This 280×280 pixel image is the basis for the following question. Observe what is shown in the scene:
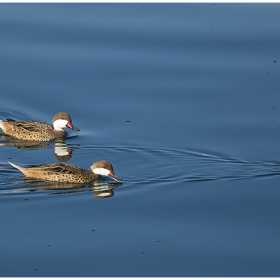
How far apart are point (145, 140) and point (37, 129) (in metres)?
2.30

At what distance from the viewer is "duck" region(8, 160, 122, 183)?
13.4 metres

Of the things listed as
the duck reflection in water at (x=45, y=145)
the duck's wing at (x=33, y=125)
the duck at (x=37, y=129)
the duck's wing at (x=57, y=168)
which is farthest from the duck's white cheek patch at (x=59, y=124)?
the duck's wing at (x=57, y=168)

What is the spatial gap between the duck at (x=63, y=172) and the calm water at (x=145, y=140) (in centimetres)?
15

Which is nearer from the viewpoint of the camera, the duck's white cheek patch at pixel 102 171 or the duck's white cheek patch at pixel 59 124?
the duck's white cheek patch at pixel 102 171

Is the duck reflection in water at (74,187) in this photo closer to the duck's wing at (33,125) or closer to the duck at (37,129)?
the duck at (37,129)

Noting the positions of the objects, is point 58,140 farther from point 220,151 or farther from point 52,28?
point 52,28

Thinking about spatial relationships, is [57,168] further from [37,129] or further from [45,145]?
[37,129]

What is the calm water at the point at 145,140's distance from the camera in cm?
1085

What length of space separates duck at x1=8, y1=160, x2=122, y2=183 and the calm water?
151mm

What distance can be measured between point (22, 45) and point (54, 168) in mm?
6681

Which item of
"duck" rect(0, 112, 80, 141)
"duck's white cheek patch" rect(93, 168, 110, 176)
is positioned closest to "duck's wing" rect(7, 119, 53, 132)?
"duck" rect(0, 112, 80, 141)

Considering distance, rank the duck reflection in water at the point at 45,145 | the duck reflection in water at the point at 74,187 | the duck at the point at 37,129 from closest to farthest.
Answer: the duck reflection in water at the point at 74,187 < the duck reflection in water at the point at 45,145 < the duck at the point at 37,129

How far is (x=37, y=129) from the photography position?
1580cm

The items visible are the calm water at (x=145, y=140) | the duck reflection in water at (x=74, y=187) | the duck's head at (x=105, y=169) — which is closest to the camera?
the calm water at (x=145, y=140)
